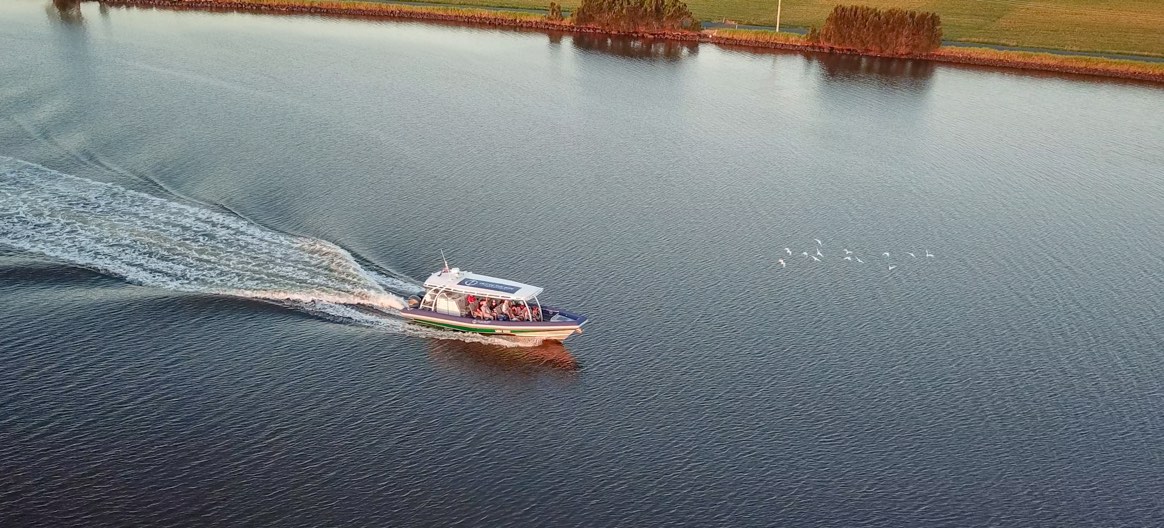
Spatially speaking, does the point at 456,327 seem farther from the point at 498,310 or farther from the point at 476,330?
the point at 498,310

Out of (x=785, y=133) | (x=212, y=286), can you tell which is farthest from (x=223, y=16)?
(x=212, y=286)

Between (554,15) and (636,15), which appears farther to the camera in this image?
(554,15)

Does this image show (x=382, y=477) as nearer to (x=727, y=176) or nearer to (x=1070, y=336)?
(x=1070, y=336)

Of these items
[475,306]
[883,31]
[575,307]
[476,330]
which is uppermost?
[883,31]

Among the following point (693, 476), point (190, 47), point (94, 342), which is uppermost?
point (190, 47)

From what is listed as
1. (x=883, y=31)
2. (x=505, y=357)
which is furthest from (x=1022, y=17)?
(x=505, y=357)

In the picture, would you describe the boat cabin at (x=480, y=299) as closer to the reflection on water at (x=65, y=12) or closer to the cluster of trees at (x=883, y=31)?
the cluster of trees at (x=883, y=31)

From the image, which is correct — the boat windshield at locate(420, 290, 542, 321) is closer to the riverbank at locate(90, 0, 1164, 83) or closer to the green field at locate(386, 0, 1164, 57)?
the riverbank at locate(90, 0, 1164, 83)
